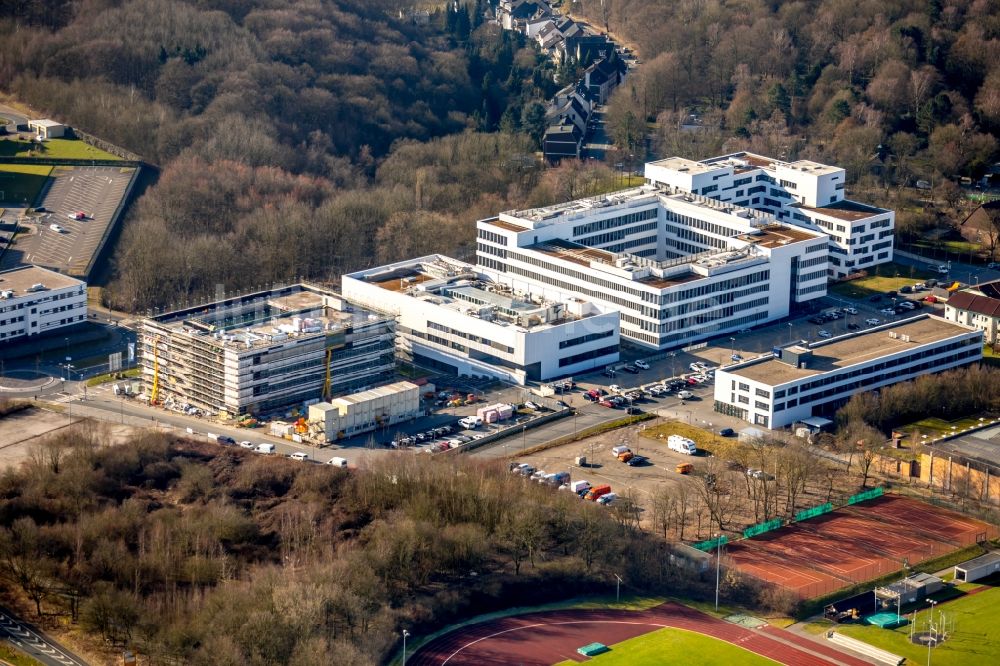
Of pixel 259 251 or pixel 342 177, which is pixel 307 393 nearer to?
pixel 259 251

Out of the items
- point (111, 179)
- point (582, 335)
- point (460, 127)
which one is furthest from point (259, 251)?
point (460, 127)

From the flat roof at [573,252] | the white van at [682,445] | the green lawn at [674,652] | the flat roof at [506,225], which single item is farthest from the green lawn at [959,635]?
the flat roof at [506,225]

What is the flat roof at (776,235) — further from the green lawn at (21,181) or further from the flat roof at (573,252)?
the green lawn at (21,181)

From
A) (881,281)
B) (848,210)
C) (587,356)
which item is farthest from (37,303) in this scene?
(881,281)

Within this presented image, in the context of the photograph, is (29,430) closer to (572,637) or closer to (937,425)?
(572,637)

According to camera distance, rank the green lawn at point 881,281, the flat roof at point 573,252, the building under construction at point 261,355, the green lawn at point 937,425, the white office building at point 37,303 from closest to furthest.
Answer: the green lawn at point 937,425
the building under construction at point 261,355
the white office building at point 37,303
the flat roof at point 573,252
the green lawn at point 881,281
